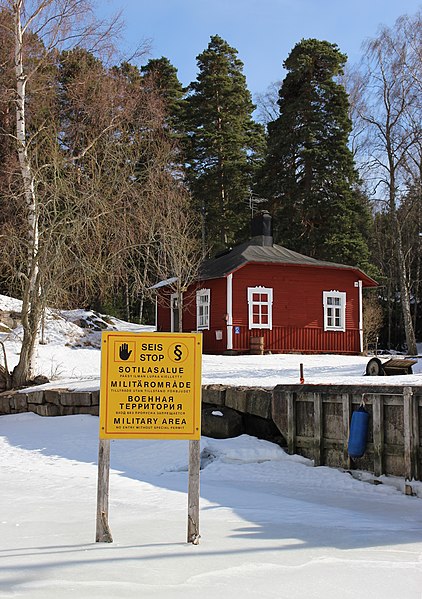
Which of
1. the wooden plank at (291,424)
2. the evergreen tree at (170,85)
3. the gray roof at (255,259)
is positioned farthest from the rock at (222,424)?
the evergreen tree at (170,85)

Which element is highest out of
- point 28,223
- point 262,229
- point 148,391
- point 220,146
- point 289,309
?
point 220,146

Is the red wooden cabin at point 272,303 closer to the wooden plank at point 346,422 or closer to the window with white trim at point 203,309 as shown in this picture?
the window with white trim at point 203,309

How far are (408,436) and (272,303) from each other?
61.1ft

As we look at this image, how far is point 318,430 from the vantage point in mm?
11492

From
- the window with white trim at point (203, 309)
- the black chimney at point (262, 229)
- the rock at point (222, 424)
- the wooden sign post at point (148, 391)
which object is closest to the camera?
the wooden sign post at point (148, 391)

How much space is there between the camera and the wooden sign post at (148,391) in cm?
659

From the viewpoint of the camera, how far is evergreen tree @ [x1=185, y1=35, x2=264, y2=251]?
4331 centimetres

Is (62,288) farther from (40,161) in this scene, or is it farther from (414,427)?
(414,427)

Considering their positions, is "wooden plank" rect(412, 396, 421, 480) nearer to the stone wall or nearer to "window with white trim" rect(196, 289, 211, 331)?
the stone wall

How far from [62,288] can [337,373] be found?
7.50 meters

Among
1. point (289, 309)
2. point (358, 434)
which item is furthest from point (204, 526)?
point (289, 309)

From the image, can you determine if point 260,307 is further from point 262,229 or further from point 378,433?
point 378,433

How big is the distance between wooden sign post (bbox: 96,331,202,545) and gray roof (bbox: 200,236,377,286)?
67.8ft

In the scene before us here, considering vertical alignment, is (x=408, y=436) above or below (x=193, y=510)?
above
